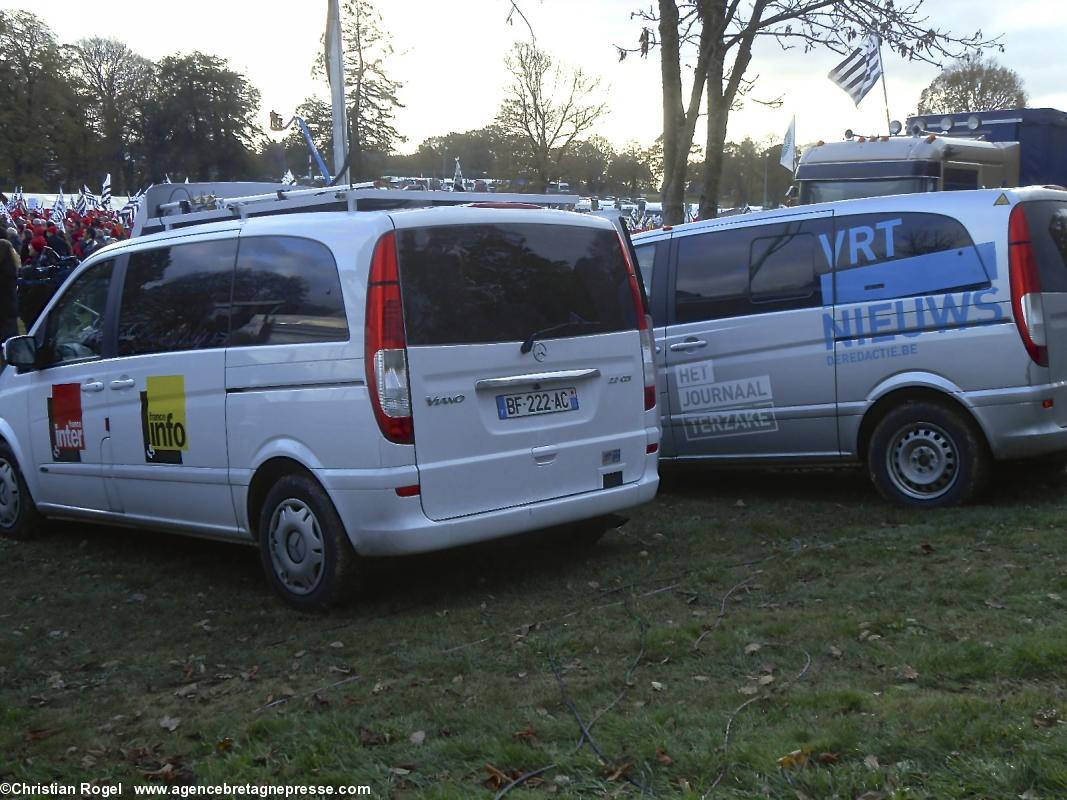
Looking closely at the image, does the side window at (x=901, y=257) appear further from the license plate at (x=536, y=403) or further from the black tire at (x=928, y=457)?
the license plate at (x=536, y=403)

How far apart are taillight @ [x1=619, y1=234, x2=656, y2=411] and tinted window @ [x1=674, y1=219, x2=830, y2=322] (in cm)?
164

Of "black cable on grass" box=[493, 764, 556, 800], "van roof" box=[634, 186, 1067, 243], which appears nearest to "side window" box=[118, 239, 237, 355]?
"black cable on grass" box=[493, 764, 556, 800]

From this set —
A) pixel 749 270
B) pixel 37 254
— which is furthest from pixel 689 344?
→ pixel 37 254

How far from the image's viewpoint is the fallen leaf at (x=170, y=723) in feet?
15.2

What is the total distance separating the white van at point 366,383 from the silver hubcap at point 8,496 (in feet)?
4.05

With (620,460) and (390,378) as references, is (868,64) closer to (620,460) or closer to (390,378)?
(620,460)

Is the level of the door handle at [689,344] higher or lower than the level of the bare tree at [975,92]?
lower

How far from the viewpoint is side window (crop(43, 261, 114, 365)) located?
24.3 feet

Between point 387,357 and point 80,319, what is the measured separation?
9.62ft

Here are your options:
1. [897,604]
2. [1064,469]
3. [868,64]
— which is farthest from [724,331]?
[868,64]

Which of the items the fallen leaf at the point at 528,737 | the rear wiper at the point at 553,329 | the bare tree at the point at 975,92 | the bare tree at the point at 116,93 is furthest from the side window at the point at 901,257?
the bare tree at the point at 116,93

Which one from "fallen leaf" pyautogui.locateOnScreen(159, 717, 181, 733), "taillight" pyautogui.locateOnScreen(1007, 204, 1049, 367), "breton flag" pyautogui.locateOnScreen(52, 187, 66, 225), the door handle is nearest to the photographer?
"fallen leaf" pyautogui.locateOnScreen(159, 717, 181, 733)

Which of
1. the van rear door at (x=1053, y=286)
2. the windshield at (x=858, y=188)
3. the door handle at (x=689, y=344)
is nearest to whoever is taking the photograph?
the van rear door at (x=1053, y=286)

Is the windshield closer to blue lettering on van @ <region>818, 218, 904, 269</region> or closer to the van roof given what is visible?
the van roof
